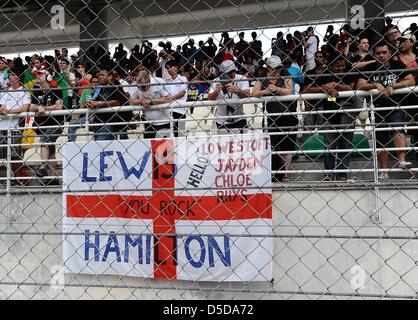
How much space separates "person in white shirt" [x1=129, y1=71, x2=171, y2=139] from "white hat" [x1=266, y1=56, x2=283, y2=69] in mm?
834

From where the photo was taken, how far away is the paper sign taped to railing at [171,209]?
13.9 feet

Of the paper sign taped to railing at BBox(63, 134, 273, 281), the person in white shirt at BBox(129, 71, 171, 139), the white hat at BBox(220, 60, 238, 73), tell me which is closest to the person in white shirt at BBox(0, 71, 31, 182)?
the paper sign taped to railing at BBox(63, 134, 273, 281)

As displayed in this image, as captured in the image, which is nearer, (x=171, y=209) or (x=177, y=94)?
(x=171, y=209)

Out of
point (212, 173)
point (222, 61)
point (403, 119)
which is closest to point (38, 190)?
point (212, 173)

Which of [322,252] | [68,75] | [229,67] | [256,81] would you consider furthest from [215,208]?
[68,75]

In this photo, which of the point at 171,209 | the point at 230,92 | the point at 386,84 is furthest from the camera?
the point at 171,209

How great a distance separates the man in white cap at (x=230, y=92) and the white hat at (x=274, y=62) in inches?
9.0

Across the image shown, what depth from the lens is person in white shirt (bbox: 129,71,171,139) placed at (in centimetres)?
382

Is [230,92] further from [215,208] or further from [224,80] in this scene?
[224,80]

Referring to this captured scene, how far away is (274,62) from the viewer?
369cm

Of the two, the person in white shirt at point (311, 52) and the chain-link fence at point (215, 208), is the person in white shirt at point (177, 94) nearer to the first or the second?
the chain-link fence at point (215, 208)

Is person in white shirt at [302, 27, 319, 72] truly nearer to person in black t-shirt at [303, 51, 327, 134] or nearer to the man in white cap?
person in black t-shirt at [303, 51, 327, 134]

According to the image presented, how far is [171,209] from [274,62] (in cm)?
162
